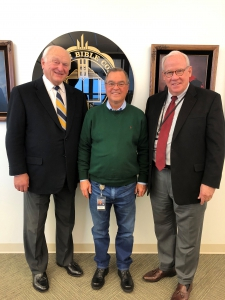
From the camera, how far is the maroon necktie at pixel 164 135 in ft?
5.41

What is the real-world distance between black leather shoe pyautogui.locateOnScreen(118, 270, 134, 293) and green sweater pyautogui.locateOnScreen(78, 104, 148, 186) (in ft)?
2.55

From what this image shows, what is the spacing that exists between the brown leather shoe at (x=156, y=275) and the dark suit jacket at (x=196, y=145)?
74 centimetres

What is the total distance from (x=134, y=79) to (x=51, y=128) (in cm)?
85

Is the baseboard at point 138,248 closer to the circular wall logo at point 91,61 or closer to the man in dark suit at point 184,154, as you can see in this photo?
the man in dark suit at point 184,154

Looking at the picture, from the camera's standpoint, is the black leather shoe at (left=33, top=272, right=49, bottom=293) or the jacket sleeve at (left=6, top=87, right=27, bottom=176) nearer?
the jacket sleeve at (left=6, top=87, right=27, bottom=176)

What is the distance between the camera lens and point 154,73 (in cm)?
199

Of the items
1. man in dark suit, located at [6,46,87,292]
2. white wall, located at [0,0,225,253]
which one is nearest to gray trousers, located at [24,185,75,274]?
man in dark suit, located at [6,46,87,292]

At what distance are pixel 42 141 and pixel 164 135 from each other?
0.84m

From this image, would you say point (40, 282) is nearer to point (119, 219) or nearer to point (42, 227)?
point (42, 227)

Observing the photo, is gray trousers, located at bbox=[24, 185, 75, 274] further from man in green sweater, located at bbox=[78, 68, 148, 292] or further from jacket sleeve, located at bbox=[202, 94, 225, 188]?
jacket sleeve, located at bbox=[202, 94, 225, 188]

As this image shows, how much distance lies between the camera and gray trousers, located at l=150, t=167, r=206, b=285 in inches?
66.7

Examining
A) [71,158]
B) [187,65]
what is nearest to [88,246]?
[71,158]

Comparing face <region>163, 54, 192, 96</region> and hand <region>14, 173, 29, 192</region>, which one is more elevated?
face <region>163, 54, 192, 96</region>

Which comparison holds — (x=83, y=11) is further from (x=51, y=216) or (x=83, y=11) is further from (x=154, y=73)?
(x=51, y=216)
